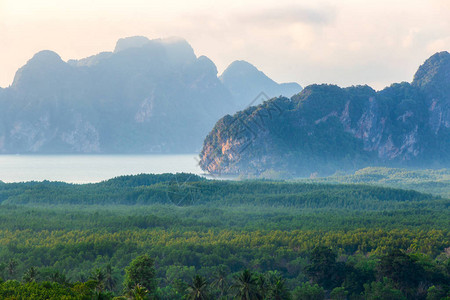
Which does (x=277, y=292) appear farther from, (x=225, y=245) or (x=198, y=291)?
(x=225, y=245)

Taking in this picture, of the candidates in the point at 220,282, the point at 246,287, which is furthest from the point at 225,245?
the point at 246,287

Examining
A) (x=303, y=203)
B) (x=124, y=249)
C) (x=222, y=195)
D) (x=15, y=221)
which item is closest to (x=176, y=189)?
(x=222, y=195)

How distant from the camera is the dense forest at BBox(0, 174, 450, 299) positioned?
60219 mm

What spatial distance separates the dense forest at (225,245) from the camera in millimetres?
60219

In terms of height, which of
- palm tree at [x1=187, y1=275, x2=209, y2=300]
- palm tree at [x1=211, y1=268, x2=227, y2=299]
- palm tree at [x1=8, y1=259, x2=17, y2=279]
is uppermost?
palm tree at [x1=8, y1=259, x2=17, y2=279]

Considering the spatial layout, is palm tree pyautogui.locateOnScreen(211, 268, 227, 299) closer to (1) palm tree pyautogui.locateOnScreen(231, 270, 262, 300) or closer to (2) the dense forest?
(2) the dense forest

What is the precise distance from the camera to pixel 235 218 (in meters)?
110

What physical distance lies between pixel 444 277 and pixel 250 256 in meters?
25.8

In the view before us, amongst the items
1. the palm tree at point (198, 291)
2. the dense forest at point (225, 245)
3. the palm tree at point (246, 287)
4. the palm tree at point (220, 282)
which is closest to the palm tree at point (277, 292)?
the dense forest at point (225, 245)

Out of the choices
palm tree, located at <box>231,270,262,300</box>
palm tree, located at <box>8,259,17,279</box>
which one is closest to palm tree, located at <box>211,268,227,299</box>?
palm tree, located at <box>231,270,262,300</box>

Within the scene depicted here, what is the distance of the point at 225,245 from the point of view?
81.9 metres

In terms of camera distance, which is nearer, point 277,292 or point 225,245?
point 277,292

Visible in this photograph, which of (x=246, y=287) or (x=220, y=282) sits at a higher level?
(x=246, y=287)

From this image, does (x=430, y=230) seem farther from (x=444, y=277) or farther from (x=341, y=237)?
(x=444, y=277)
